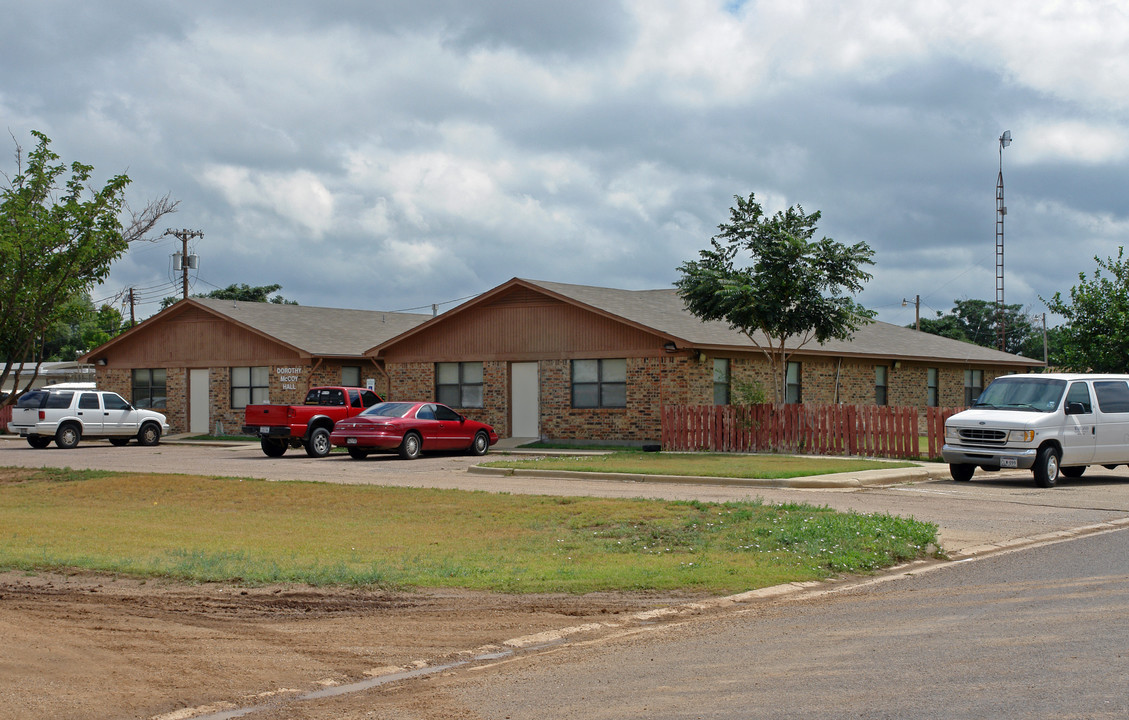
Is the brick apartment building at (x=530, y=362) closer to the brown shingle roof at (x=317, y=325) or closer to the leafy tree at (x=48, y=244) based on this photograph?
the brown shingle roof at (x=317, y=325)

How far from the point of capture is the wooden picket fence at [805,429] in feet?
85.2

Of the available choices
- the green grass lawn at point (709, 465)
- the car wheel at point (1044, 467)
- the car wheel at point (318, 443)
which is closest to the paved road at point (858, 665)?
the car wheel at point (1044, 467)

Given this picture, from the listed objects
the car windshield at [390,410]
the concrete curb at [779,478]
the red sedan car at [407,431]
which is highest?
the car windshield at [390,410]

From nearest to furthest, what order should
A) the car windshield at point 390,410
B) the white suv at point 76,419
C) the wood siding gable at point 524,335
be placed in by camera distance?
the car windshield at point 390,410 → the wood siding gable at point 524,335 → the white suv at point 76,419

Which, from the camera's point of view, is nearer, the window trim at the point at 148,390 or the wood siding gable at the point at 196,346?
the wood siding gable at the point at 196,346

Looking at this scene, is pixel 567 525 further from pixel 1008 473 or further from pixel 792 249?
pixel 792 249

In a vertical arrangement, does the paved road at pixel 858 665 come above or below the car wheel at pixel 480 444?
below

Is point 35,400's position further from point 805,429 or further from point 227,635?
point 227,635

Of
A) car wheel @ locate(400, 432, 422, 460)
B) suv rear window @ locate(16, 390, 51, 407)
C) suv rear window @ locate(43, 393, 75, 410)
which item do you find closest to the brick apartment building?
car wheel @ locate(400, 432, 422, 460)

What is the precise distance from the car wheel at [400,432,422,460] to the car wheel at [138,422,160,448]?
1210cm

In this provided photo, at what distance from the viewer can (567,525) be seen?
46.2ft

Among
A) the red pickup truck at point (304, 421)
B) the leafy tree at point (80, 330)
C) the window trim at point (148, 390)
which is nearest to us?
the leafy tree at point (80, 330)

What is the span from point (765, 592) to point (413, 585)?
10.1 ft

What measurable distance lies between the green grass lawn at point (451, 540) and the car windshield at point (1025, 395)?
24.4 feet
